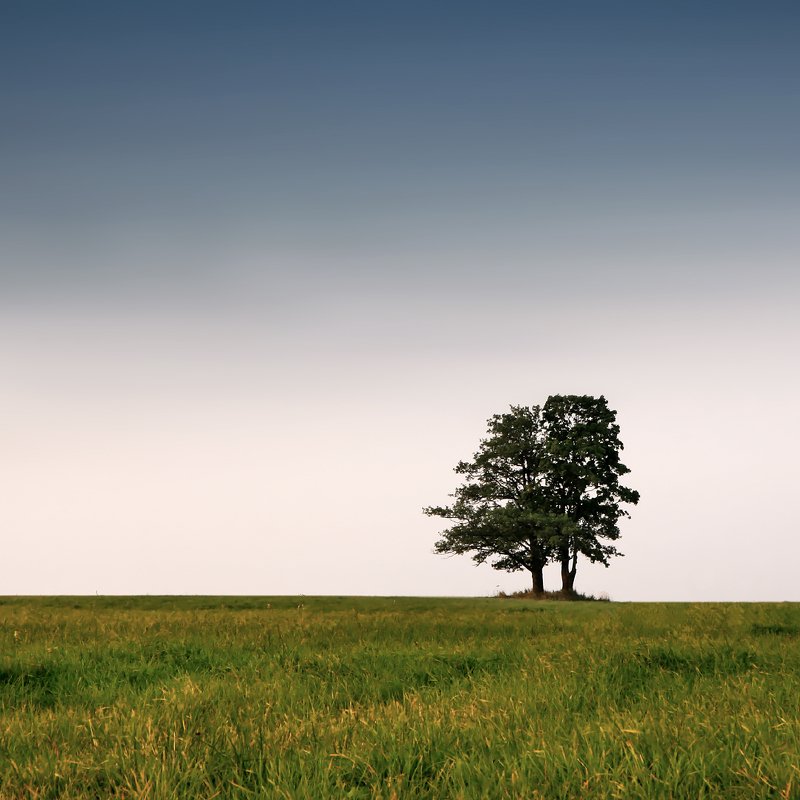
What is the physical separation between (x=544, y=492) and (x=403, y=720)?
134 feet

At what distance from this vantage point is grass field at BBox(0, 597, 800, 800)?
4449 millimetres

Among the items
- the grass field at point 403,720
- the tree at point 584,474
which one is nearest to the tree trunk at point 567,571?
the tree at point 584,474

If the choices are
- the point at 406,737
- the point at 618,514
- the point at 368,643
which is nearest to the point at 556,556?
the point at 618,514

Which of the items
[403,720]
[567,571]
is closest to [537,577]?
→ [567,571]

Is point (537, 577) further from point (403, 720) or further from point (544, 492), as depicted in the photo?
point (403, 720)

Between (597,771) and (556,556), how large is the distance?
41230mm

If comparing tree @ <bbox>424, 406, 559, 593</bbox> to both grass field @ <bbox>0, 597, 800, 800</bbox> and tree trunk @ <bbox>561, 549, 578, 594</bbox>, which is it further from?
grass field @ <bbox>0, 597, 800, 800</bbox>

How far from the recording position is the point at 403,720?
18.9ft

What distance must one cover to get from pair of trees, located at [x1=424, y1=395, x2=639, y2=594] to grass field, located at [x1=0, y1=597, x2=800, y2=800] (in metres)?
31.9

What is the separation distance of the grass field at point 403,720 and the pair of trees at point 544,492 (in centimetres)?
3190

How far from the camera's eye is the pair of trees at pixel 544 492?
143 ft

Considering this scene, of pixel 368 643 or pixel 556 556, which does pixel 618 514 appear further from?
pixel 368 643

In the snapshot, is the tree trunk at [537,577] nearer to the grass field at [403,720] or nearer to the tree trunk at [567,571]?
the tree trunk at [567,571]

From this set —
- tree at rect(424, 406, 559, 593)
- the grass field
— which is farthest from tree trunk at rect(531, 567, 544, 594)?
the grass field
